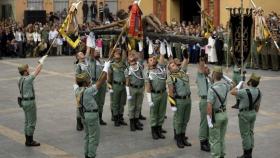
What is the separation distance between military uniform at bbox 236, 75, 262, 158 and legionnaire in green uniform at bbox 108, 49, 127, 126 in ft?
12.9

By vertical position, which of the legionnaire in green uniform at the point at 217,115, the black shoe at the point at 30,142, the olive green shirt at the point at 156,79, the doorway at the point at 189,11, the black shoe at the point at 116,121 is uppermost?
the doorway at the point at 189,11

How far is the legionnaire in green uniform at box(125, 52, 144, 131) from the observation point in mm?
12523

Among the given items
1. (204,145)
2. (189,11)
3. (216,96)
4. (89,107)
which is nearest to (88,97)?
(89,107)

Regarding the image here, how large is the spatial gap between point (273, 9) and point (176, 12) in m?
7.61

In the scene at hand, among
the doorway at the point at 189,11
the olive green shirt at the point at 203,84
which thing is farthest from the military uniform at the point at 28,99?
the doorway at the point at 189,11

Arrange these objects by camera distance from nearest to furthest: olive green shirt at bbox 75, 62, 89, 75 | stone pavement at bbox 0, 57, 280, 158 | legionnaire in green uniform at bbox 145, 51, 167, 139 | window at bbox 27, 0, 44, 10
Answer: stone pavement at bbox 0, 57, 280, 158 < legionnaire in green uniform at bbox 145, 51, 167, 139 < olive green shirt at bbox 75, 62, 89, 75 < window at bbox 27, 0, 44, 10

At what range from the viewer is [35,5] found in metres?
36.9

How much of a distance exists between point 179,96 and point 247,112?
5.12ft

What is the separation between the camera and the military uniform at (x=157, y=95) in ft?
38.5

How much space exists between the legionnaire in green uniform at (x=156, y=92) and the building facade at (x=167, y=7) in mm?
16555

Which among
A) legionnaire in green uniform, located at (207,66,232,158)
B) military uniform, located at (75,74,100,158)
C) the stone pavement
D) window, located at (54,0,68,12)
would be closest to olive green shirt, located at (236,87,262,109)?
legionnaire in green uniform, located at (207,66,232,158)

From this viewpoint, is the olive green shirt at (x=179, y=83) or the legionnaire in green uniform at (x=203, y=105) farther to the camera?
the olive green shirt at (x=179, y=83)

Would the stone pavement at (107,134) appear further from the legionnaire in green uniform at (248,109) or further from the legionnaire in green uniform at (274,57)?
the legionnaire in green uniform at (274,57)

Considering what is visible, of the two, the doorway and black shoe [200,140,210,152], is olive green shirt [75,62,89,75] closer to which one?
black shoe [200,140,210,152]
